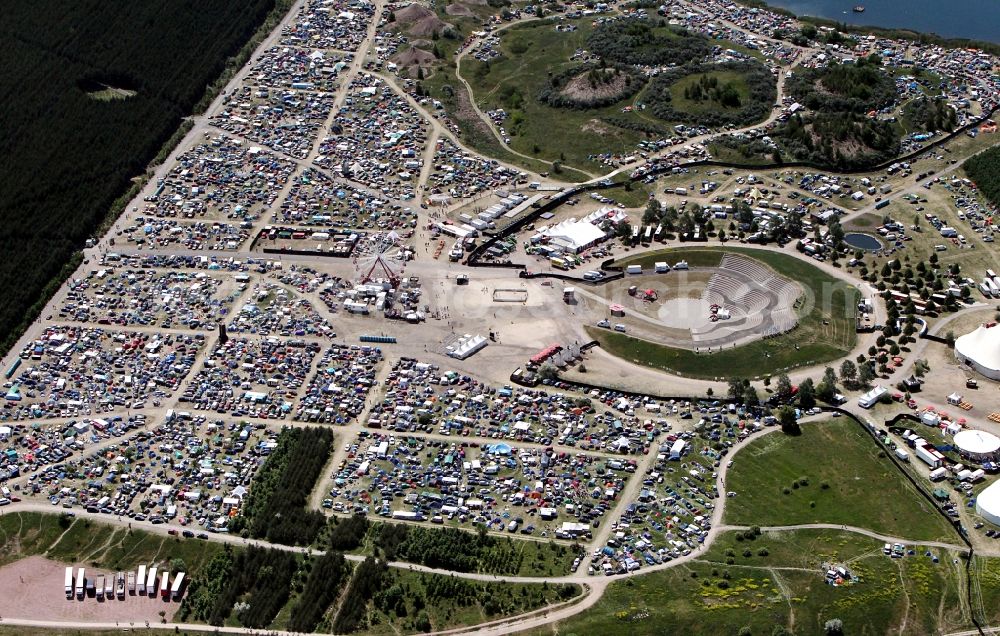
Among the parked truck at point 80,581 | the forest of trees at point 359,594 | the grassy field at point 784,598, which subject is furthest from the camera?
the parked truck at point 80,581

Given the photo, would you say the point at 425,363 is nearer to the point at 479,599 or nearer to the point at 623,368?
the point at 623,368

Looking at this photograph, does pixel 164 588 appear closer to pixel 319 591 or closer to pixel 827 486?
pixel 319 591

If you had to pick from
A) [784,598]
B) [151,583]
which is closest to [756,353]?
[784,598]

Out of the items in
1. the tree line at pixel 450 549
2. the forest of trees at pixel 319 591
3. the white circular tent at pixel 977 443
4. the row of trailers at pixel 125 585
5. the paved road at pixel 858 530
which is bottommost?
the row of trailers at pixel 125 585

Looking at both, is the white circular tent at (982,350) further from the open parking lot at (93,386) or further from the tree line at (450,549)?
the open parking lot at (93,386)

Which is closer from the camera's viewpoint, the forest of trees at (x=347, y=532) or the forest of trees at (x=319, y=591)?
the forest of trees at (x=319, y=591)

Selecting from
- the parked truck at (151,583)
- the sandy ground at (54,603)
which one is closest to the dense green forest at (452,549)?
the sandy ground at (54,603)

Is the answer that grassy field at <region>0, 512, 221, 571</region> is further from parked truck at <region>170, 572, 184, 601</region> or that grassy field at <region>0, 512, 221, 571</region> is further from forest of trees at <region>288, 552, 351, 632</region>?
forest of trees at <region>288, 552, 351, 632</region>
